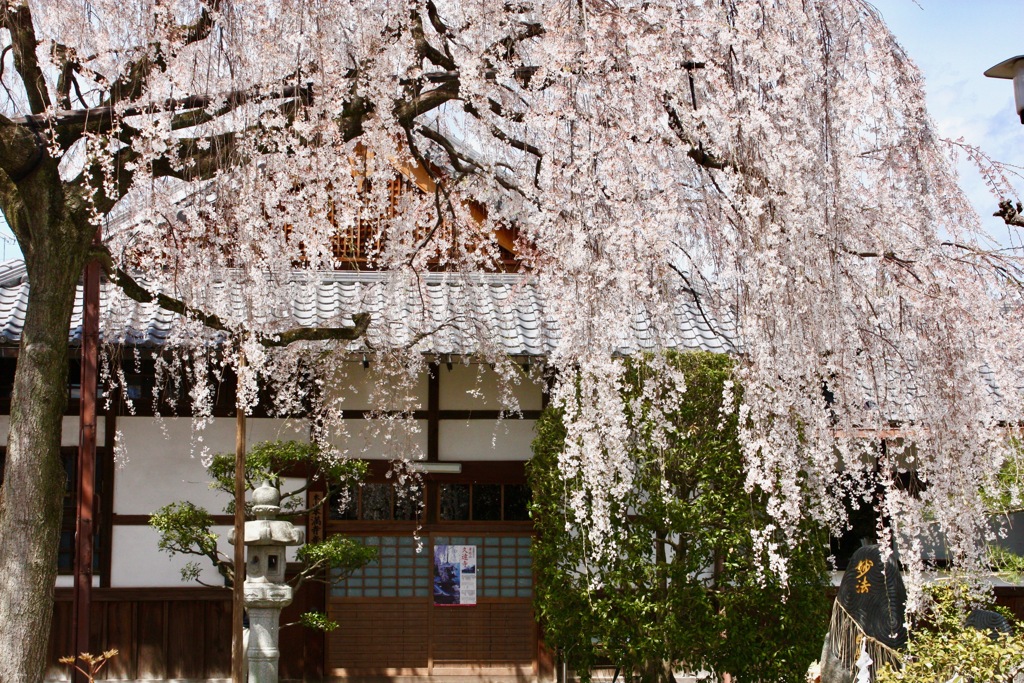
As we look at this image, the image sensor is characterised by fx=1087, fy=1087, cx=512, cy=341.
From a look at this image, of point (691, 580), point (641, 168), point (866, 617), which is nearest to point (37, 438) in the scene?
point (641, 168)

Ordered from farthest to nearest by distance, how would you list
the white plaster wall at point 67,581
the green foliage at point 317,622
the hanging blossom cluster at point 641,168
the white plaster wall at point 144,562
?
the white plaster wall at point 144,562
the white plaster wall at point 67,581
the green foliage at point 317,622
the hanging blossom cluster at point 641,168

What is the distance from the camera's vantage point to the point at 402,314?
8703mm

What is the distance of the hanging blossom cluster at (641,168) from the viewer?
4.81m

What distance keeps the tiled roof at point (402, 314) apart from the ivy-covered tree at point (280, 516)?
3.51 ft

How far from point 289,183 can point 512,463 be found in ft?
15.3

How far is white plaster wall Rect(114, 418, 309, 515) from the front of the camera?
927 cm

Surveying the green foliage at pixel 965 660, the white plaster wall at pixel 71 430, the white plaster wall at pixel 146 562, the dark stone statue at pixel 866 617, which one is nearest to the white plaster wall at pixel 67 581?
the white plaster wall at pixel 146 562

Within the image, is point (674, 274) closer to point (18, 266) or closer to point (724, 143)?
point (724, 143)

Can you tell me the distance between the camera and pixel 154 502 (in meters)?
9.29

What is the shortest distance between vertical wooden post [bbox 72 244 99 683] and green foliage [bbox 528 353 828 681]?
3.27 meters

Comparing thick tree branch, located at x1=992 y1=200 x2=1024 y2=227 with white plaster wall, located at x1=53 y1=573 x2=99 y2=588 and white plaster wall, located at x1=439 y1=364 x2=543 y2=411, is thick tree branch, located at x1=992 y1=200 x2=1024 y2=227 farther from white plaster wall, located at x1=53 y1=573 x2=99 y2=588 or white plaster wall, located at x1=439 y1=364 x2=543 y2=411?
white plaster wall, located at x1=53 y1=573 x2=99 y2=588

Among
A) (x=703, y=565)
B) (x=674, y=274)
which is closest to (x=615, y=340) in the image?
(x=674, y=274)

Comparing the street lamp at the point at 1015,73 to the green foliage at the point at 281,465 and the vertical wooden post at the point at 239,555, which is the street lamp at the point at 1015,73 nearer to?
the vertical wooden post at the point at 239,555

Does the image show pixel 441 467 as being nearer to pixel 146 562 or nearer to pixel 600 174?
pixel 146 562
